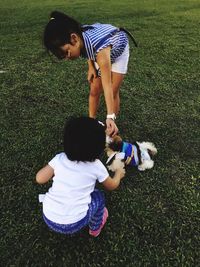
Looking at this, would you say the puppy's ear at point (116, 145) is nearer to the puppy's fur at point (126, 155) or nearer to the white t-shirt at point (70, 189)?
the puppy's fur at point (126, 155)

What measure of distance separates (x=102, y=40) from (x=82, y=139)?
1112mm

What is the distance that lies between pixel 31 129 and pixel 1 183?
0.96m

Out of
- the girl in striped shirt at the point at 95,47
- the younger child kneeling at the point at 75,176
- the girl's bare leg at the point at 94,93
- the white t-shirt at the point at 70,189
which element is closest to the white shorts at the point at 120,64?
the girl in striped shirt at the point at 95,47

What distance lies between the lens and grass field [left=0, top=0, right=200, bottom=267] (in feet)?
8.42

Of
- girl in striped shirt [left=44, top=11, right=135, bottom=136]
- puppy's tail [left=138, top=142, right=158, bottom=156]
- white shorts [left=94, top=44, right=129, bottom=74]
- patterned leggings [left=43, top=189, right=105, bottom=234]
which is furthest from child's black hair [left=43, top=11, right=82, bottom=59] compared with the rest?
puppy's tail [left=138, top=142, right=158, bottom=156]

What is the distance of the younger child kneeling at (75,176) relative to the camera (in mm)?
2330

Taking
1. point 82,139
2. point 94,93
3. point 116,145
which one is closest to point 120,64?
point 94,93

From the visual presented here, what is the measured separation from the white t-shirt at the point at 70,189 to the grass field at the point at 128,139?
0.31m

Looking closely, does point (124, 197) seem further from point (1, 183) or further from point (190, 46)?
point (190, 46)

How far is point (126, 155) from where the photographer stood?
333 centimetres

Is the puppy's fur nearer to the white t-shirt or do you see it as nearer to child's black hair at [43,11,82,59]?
the white t-shirt

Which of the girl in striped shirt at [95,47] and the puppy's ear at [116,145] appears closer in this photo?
the girl in striped shirt at [95,47]

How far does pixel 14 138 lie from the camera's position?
12.7ft

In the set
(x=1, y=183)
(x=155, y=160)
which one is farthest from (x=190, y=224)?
(x=1, y=183)
